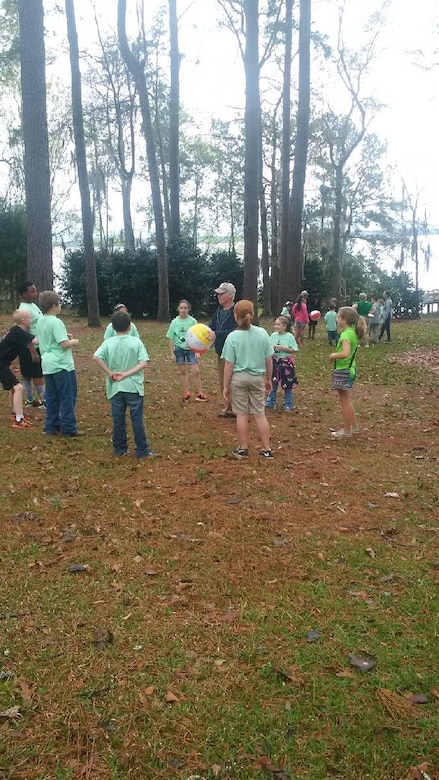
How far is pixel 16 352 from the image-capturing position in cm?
821

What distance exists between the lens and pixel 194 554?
453 centimetres

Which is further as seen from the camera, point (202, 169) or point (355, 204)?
point (202, 169)

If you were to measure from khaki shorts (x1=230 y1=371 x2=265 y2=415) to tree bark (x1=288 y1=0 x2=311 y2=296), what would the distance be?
14.1 metres

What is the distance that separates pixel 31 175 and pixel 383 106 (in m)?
30.4

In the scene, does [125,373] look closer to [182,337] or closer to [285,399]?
[182,337]

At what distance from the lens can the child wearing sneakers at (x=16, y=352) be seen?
26.2 feet

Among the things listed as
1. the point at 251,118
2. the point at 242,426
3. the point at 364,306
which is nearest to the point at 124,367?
the point at 242,426

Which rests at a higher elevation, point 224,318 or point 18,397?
point 224,318

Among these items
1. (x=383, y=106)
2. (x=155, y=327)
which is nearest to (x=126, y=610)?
(x=155, y=327)

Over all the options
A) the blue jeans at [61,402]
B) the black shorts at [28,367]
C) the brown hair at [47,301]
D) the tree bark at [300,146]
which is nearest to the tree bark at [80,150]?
the tree bark at [300,146]

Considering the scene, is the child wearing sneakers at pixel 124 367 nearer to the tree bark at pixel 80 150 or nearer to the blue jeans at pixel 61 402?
the blue jeans at pixel 61 402

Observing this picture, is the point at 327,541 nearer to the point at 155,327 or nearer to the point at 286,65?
the point at 155,327

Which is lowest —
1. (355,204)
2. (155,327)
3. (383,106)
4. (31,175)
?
(155,327)

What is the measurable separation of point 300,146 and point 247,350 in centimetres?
1552
